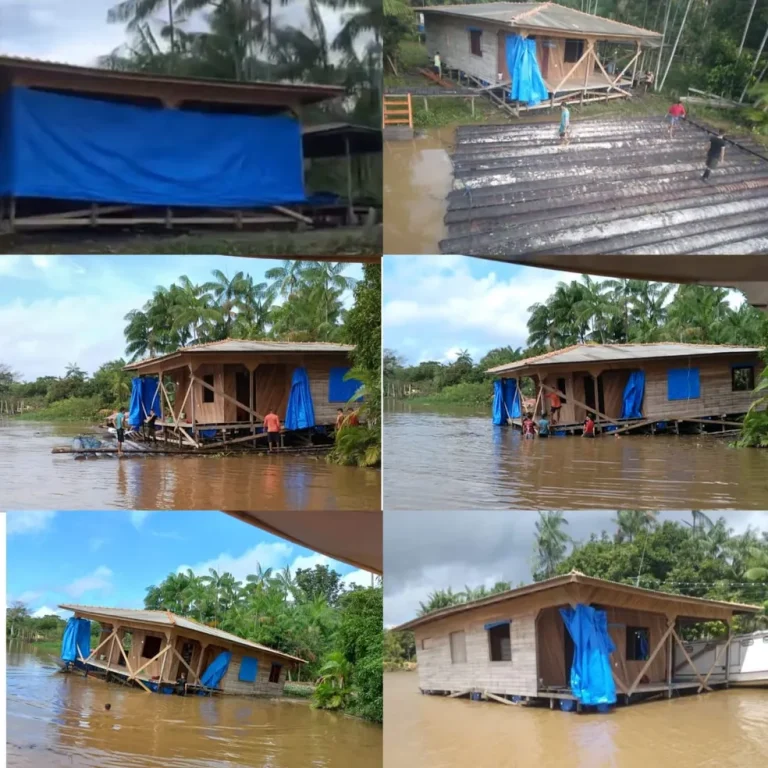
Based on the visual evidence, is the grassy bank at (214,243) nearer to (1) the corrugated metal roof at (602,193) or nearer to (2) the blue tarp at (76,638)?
(1) the corrugated metal roof at (602,193)

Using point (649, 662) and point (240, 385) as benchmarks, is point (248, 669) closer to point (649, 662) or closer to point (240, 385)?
point (240, 385)

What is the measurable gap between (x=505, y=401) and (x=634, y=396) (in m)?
0.68

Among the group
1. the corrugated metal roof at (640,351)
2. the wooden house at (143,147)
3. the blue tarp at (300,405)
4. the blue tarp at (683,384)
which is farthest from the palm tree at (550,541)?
the wooden house at (143,147)

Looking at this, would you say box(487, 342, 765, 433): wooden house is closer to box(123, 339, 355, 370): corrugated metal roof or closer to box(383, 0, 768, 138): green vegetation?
box(123, 339, 355, 370): corrugated metal roof

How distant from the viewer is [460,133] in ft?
12.8

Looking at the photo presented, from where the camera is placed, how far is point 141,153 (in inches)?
150

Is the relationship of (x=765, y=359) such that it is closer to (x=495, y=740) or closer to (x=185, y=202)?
(x=495, y=740)

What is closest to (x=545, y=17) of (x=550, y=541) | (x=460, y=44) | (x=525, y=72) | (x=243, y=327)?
(x=525, y=72)

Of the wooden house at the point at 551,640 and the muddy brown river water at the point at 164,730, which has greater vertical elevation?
the wooden house at the point at 551,640

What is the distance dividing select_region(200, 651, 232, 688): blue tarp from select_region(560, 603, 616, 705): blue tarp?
167 centimetres

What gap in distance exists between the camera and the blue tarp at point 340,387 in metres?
4.41

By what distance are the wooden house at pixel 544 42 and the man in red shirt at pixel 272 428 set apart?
6.22ft

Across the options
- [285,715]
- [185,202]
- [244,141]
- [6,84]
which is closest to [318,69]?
[244,141]

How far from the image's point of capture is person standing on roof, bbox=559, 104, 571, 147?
153 inches
